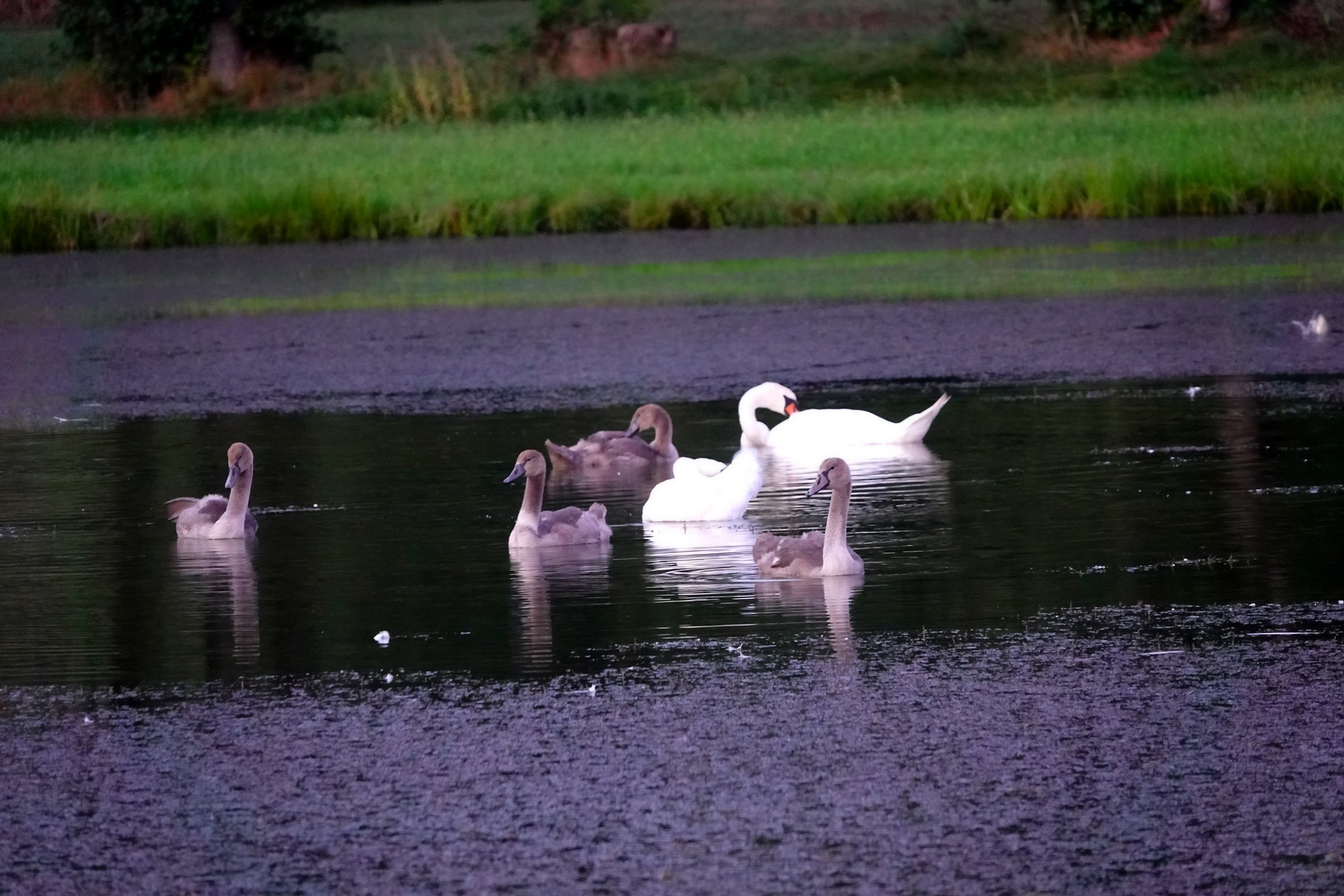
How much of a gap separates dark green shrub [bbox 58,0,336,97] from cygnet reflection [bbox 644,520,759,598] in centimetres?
3570

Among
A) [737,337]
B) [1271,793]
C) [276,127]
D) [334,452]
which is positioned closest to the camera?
[1271,793]

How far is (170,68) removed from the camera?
146 feet

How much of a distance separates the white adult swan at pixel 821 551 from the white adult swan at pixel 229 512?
7.79ft

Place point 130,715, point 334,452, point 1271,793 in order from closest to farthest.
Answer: point 1271,793 < point 130,715 < point 334,452

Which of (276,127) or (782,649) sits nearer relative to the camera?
(782,649)

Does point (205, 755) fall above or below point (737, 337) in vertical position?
above

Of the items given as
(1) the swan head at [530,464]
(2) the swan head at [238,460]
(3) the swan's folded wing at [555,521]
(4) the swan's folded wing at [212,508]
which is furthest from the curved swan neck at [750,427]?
(4) the swan's folded wing at [212,508]

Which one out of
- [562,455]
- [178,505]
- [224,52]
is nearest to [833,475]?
[178,505]

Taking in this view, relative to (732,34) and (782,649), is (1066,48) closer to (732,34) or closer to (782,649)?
(732,34)

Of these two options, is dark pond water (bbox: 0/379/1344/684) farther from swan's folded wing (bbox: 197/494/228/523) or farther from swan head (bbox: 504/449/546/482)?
swan head (bbox: 504/449/546/482)

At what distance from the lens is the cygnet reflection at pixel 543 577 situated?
301 inches

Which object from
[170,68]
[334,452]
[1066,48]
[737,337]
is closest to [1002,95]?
[1066,48]

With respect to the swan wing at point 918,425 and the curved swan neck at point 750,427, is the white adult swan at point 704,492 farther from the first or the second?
the curved swan neck at point 750,427

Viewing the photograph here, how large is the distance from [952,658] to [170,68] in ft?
129
